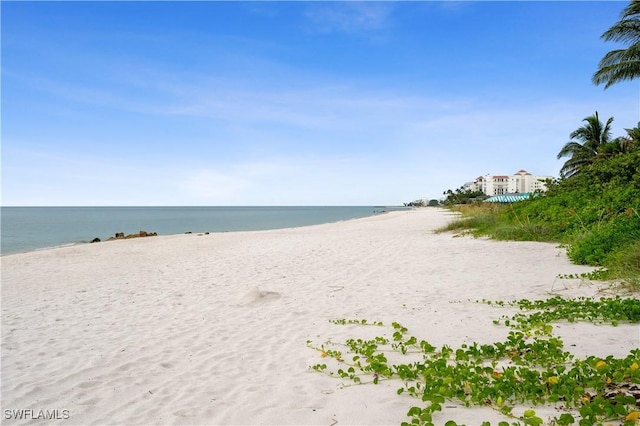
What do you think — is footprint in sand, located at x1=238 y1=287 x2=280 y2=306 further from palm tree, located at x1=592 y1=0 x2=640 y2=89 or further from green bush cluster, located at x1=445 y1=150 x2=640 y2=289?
palm tree, located at x1=592 y1=0 x2=640 y2=89

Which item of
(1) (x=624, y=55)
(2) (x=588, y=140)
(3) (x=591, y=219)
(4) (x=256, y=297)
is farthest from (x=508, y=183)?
(4) (x=256, y=297)

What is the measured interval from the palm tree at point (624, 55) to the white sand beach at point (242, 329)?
1470 cm

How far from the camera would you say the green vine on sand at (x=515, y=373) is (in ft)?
8.66

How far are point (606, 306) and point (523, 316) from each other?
3.37 feet

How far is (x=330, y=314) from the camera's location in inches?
233

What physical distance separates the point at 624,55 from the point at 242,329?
23739mm

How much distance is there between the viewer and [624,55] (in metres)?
20.0

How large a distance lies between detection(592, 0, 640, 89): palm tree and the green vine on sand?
67.8ft

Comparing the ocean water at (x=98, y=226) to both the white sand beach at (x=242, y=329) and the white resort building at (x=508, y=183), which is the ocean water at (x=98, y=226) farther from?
the white resort building at (x=508, y=183)

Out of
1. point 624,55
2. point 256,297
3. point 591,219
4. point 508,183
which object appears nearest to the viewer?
point 256,297

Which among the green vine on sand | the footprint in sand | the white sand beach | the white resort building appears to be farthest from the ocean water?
the white resort building

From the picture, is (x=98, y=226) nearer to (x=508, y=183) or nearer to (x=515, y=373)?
(x=515, y=373)

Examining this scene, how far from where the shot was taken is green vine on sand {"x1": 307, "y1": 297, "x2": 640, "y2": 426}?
2641 mm

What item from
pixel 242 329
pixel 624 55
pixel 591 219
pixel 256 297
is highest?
pixel 624 55
